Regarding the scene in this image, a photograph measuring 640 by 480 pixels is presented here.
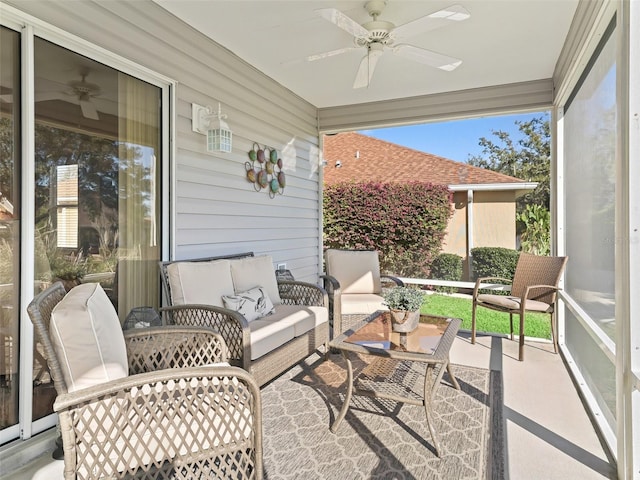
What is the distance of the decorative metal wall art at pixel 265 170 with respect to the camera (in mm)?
4270

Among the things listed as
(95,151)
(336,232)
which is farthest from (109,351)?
(336,232)

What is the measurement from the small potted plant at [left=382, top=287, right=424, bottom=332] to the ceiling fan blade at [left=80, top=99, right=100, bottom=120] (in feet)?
7.87

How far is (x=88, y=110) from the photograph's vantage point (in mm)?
2613

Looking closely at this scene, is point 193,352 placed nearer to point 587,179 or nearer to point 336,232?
point 587,179

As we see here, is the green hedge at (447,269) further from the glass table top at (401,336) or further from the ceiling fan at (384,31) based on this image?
the ceiling fan at (384,31)

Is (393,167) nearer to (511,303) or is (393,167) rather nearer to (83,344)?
(511,303)

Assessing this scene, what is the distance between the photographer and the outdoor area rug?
6.70 ft

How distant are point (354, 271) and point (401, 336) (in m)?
1.96

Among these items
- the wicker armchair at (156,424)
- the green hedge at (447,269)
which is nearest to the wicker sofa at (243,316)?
the wicker armchair at (156,424)

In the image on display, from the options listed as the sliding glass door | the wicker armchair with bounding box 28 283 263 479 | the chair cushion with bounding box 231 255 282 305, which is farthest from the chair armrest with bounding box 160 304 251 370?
the wicker armchair with bounding box 28 283 263 479

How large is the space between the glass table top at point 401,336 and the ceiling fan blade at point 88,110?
7.29ft

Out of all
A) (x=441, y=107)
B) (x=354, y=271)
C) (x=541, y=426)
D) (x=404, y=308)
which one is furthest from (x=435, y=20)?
(x=354, y=271)

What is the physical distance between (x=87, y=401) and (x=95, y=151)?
6.07 ft

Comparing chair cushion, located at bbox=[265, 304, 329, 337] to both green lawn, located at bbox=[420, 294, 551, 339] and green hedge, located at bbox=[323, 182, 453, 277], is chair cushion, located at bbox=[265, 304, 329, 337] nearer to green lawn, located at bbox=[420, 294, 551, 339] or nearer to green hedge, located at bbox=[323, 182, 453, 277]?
green lawn, located at bbox=[420, 294, 551, 339]
